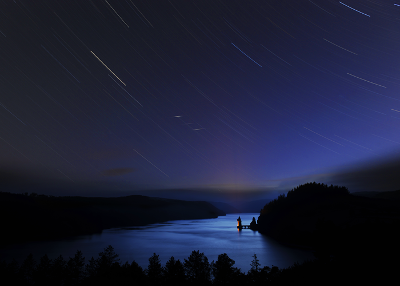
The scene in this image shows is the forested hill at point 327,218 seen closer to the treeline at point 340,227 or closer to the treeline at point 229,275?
the treeline at point 340,227

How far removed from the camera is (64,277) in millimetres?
42719

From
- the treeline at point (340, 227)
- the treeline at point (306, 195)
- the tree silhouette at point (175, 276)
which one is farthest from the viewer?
the treeline at point (306, 195)

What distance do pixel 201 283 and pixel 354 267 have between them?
19210mm

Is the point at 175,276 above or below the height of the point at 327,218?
below

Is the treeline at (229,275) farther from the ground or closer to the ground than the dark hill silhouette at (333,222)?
closer to the ground

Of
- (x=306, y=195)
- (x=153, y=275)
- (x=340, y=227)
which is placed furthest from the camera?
(x=306, y=195)

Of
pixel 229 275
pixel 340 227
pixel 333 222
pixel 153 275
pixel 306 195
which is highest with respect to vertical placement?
pixel 306 195

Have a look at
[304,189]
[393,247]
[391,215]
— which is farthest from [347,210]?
[393,247]

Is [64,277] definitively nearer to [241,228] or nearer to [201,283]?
[201,283]

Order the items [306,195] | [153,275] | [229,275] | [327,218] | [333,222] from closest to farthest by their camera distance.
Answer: [229,275]
[153,275]
[333,222]
[327,218]
[306,195]

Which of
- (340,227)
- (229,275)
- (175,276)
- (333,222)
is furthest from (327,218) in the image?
(175,276)

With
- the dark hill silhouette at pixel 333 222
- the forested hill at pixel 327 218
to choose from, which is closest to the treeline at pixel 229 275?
the dark hill silhouette at pixel 333 222

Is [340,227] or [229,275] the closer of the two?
[229,275]

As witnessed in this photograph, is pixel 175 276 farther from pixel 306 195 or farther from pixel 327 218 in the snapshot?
pixel 306 195
